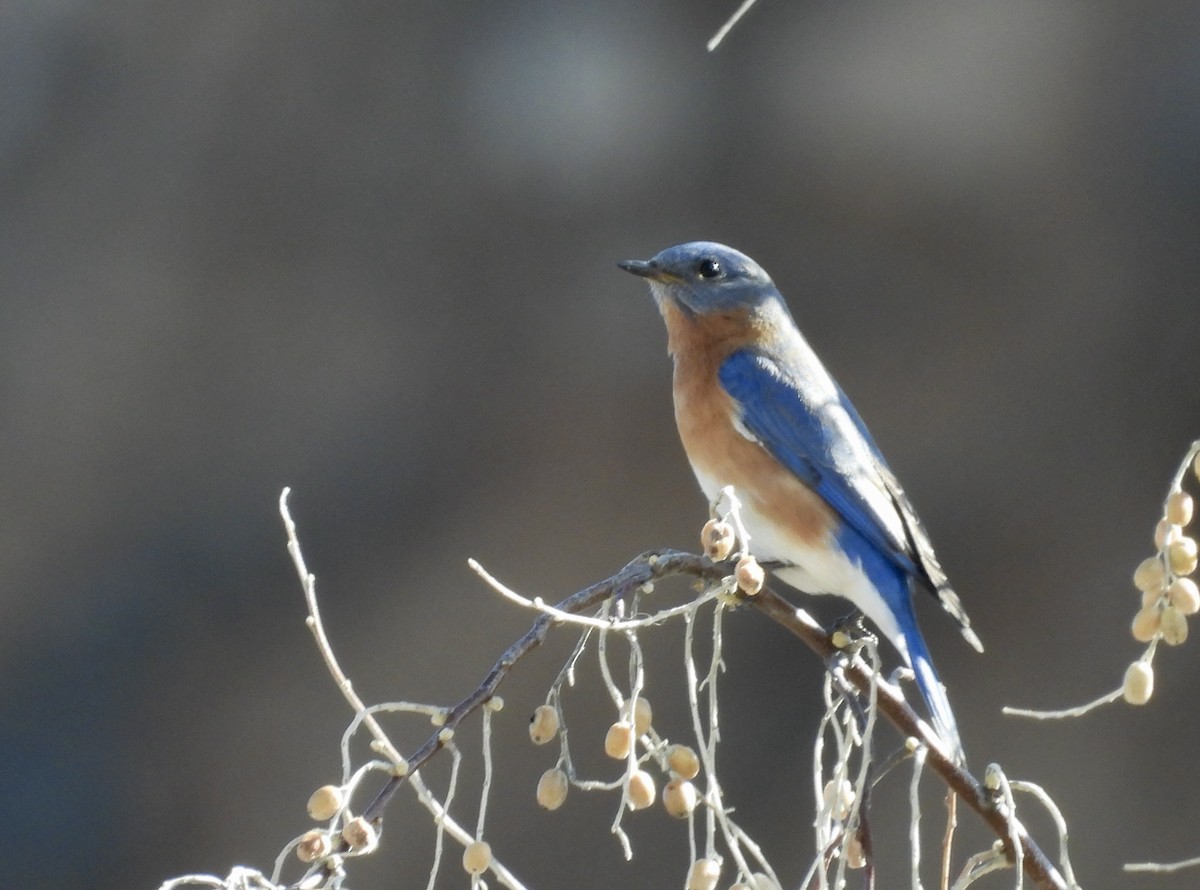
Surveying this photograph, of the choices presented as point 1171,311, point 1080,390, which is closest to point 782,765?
point 1080,390

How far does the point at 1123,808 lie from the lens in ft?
14.8

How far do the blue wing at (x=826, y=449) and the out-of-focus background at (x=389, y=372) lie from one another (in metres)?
1.54

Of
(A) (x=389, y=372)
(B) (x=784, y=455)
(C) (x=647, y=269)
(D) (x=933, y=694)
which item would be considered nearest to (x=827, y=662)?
(D) (x=933, y=694)

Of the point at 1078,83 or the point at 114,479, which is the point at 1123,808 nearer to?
the point at 1078,83

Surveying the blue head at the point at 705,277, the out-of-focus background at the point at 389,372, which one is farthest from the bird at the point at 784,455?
the out-of-focus background at the point at 389,372

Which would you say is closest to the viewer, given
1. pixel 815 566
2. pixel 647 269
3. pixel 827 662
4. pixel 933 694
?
pixel 827 662

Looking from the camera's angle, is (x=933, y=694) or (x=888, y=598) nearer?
(x=933, y=694)

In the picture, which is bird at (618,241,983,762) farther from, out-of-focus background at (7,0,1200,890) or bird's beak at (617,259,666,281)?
out-of-focus background at (7,0,1200,890)

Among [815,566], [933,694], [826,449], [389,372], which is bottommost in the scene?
[933,694]

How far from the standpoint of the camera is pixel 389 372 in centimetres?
475

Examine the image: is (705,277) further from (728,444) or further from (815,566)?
(815,566)

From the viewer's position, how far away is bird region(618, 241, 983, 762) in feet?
9.36

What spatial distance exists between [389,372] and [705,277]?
5.81 ft

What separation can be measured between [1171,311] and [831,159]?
115cm
